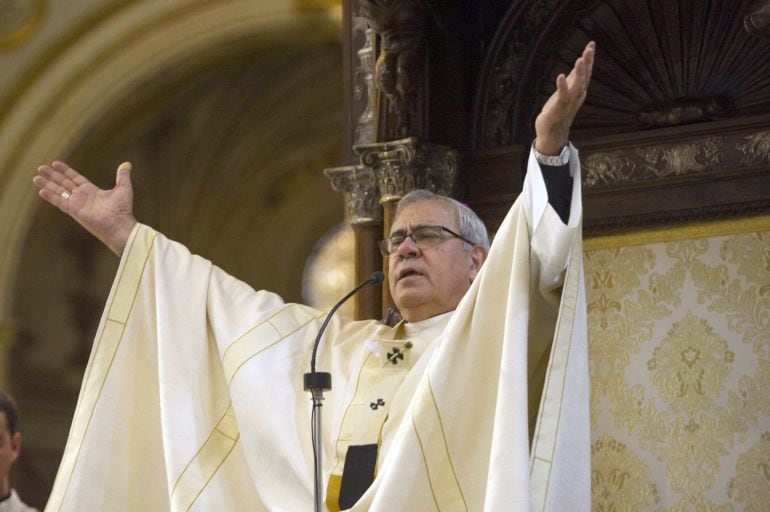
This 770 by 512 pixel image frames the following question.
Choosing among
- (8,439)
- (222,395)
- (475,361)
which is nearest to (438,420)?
(475,361)

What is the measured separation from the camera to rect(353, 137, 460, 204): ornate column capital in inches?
234

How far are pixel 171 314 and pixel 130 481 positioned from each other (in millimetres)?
518

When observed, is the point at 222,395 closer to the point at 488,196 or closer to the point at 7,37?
the point at 488,196

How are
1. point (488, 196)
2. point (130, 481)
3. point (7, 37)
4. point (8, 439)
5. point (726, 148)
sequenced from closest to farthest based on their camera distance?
point (130, 481) → point (726, 148) → point (488, 196) → point (8, 439) → point (7, 37)

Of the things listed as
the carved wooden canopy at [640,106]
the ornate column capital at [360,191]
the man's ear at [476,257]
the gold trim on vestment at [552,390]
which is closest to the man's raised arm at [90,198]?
the man's ear at [476,257]

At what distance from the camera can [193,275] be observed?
4809 millimetres

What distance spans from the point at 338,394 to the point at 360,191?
5.50 ft

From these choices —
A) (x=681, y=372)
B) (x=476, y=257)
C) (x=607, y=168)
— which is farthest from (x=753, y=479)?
(x=476, y=257)

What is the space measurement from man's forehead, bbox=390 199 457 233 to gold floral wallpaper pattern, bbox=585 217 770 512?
4.09ft

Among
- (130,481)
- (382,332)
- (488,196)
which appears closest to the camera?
(130,481)

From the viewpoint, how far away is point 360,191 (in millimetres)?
6230

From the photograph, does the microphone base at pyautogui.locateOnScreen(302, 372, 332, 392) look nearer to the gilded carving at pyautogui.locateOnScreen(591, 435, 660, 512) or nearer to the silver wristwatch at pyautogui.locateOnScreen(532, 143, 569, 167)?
the silver wristwatch at pyautogui.locateOnScreen(532, 143, 569, 167)

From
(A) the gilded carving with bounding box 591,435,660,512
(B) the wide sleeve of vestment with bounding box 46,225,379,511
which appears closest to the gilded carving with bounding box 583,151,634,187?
(A) the gilded carving with bounding box 591,435,660,512

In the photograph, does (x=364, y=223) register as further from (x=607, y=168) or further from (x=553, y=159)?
(x=553, y=159)
